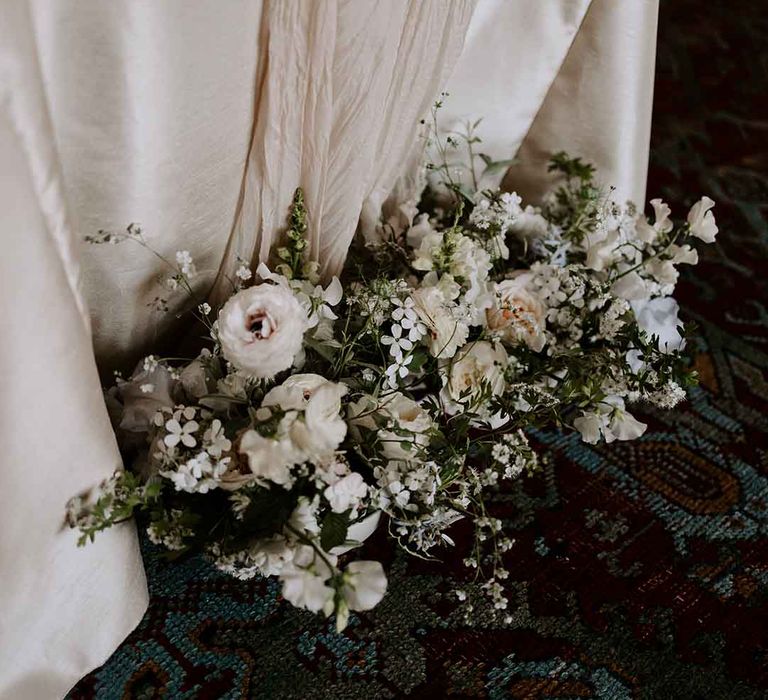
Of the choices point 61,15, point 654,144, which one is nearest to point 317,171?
point 61,15

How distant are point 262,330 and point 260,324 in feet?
0.07

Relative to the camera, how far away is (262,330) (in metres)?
0.69

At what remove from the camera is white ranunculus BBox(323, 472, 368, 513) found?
0.66 meters

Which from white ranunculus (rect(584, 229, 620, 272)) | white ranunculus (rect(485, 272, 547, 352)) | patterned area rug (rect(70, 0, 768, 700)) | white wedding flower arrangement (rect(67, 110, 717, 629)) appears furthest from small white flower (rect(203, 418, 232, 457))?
white ranunculus (rect(584, 229, 620, 272))

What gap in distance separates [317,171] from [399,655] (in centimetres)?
47

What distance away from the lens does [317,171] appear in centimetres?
80

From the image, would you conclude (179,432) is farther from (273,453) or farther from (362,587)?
(362,587)

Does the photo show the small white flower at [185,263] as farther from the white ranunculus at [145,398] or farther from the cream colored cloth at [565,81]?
the cream colored cloth at [565,81]

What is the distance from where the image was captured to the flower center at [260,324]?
69cm

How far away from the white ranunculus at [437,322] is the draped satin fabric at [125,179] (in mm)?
119

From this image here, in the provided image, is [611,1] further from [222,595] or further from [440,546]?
[222,595]

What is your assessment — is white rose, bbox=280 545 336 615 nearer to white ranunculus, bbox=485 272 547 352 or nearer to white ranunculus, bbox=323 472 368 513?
white ranunculus, bbox=323 472 368 513

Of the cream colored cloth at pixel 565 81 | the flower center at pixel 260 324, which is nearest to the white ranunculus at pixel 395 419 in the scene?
the flower center at pixel 260 324

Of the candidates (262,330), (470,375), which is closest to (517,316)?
(470,375)
